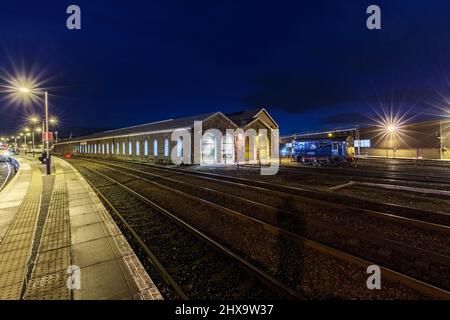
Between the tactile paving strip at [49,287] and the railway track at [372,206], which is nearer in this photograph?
the tactile paving strip at [49,287]

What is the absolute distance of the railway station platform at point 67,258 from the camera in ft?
12.0

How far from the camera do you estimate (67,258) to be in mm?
→ 4789

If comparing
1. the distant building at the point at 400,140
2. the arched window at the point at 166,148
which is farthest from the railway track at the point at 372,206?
the arched window at the point at 166,148

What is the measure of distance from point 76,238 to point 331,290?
6.03 meters

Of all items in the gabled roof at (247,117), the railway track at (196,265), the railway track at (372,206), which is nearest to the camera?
the railway track at (196,265)

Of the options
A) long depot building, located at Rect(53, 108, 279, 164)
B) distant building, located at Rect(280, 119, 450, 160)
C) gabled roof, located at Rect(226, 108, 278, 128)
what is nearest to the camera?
long depot building, located at Rect(53, 108, 279, 164)

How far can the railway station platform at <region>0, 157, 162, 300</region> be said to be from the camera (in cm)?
367

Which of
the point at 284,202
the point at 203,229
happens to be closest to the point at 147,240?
the point at 203,229

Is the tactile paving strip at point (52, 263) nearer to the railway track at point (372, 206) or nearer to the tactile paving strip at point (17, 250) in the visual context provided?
the tactile paving strip at point (17, 250)

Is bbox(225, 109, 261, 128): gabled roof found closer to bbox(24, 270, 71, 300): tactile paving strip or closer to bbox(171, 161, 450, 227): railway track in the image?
bbox(171, 161, 450, 227): railway track

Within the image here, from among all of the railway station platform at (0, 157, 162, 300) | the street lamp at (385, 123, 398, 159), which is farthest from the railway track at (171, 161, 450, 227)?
the street lamp at (385, 123, 398, 159)

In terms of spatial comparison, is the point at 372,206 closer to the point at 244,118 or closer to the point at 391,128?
the point at 244,118

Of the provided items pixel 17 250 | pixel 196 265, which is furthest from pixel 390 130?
pixel 17 250

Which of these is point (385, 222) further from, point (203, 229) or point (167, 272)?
point (167, 272)
